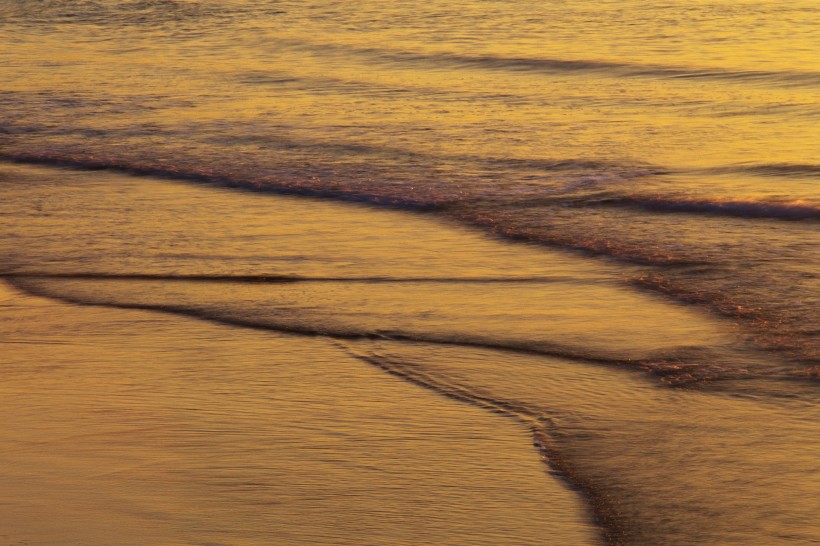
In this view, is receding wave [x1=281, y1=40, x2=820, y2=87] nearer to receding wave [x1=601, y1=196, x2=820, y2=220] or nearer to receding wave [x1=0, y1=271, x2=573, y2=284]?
receding wave [x1=601, y1=196, x2=820, y2=220]

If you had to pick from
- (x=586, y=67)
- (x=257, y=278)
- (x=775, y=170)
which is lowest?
(x=586, y=67)

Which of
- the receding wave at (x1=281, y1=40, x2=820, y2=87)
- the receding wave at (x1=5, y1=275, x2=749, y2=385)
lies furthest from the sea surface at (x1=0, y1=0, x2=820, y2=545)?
the receding wave at (x1=281, y1=40, x2=820, y2=87)

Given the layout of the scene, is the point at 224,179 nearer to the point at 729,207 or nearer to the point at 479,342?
the point at 729,207

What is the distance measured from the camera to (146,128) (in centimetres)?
930

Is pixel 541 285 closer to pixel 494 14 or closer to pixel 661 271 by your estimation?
pixel 661 271

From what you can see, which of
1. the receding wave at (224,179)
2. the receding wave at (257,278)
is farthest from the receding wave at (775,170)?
the receding wave at (257,278)

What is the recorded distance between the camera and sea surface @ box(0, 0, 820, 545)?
3.17 meters

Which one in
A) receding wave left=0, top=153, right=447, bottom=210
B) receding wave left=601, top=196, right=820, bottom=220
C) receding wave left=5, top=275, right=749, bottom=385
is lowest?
receding wave left=0, top=153, right=447, bottom=210

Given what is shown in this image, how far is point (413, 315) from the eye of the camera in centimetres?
464

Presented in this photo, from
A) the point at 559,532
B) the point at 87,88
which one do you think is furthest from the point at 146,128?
the point at 559,532

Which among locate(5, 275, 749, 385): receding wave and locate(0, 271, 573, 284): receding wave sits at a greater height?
locate(5, 275, 749, 385): receding wave

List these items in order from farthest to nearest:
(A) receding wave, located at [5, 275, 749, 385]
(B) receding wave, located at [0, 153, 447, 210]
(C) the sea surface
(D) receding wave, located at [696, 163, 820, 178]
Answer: (D) receding wave, located at [696, 163, 820, 178]
(B) receding wave, located at [0, 153, 447, 210]
(A) receding wave, located at [5, 275, 749, 385]
(C) the sea surface

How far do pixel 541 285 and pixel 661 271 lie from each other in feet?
1.67

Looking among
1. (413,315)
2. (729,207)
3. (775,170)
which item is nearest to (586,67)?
(775,170)
